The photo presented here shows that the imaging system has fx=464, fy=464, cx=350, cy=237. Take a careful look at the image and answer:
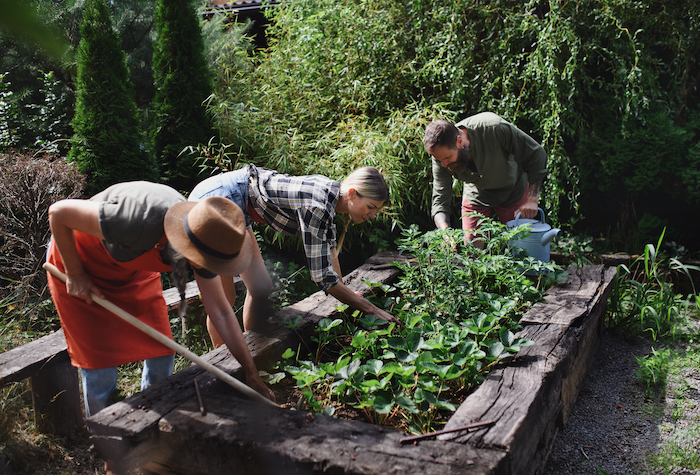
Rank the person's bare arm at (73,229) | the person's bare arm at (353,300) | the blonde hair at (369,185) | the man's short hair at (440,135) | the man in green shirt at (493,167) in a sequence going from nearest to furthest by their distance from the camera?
the person's bare arm at (73,229), the blonde hair at (369,185), the person's bare arm at (353,300), the man's short hair at (440,135), the man in green shirt at (493,167)

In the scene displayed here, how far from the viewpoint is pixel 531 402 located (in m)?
1.69

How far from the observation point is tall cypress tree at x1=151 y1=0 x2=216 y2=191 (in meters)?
4.36

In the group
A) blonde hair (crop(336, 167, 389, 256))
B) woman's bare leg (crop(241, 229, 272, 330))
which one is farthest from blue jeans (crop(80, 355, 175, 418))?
blonde hair (crop(336, 167, 389, 256))

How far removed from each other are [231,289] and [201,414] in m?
Result: 1.20

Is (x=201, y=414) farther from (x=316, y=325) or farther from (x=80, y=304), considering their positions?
(x=316, y=325)

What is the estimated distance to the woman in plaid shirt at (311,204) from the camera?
223 cm

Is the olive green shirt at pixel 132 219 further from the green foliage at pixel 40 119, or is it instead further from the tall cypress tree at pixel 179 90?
the green foliage at pixel 40 119

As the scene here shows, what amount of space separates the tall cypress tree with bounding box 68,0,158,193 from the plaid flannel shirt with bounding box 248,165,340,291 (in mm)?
2324

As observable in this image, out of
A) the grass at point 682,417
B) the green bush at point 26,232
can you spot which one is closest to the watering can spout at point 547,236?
the grass at point 682,417

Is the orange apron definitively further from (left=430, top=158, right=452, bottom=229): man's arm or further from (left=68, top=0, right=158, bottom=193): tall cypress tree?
(left=68, top=0, right=158, bottom=193): tall cypress tree

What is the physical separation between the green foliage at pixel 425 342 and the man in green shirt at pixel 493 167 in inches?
21.5

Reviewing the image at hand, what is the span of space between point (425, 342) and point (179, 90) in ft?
11.9

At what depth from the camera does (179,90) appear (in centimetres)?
444

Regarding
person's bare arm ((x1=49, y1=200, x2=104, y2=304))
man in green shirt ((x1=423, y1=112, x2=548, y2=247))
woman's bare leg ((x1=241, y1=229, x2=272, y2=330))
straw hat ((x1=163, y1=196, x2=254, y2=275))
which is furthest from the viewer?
man in green shirt ((x1=423, y1=112, x2=548, y2=247))
